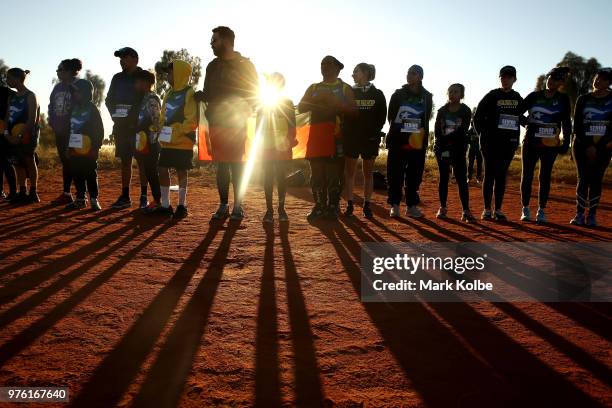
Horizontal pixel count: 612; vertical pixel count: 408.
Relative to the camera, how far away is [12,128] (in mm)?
6812

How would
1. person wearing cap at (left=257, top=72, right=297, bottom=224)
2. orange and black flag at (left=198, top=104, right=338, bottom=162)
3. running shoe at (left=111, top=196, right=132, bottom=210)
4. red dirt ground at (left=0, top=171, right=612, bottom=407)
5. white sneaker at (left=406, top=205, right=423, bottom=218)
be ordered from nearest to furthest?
red dirt ground at (left=0, top=171, right=612, bottom=407) < orange and black flag at (left=198, top=104, right=338, bottom=162) < person wearing cap at (left=257, top=72, right=297, bottom=224) < white sneaker at (left=406, top=205, right=423, bottom=218) < running shoe at (left=111, top=196, right=132, bottom=210)

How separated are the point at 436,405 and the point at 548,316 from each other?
1.34 m

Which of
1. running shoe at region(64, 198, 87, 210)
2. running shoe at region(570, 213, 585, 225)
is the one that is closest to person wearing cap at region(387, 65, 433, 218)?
running shoe at region(570, 213, 585, 225)

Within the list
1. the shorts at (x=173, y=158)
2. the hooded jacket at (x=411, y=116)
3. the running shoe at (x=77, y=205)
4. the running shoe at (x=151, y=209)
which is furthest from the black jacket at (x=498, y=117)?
the running shoe at (x=77, y=205)

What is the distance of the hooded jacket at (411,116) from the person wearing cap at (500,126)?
67cm

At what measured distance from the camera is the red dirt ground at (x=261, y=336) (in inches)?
72.4

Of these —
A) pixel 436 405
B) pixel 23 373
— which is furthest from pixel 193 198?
pixel 436 405

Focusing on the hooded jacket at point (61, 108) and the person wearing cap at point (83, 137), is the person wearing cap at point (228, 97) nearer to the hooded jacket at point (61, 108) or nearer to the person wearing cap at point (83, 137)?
the person wearing cap at point (83, 137)

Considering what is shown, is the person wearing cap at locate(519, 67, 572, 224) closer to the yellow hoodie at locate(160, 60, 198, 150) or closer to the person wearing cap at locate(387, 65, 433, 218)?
the person wearing cap at locate(387, 65, 433, 218)

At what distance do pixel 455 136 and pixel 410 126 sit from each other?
1.96 feet

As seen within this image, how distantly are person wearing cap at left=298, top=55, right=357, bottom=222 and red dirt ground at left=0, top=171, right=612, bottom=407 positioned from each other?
1723mm

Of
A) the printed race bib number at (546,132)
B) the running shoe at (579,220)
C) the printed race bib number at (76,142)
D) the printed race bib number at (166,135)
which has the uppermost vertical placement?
the printed race bib number at (546,132)

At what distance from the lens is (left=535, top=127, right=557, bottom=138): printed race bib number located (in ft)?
19.1

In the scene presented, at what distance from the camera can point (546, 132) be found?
230 inches
